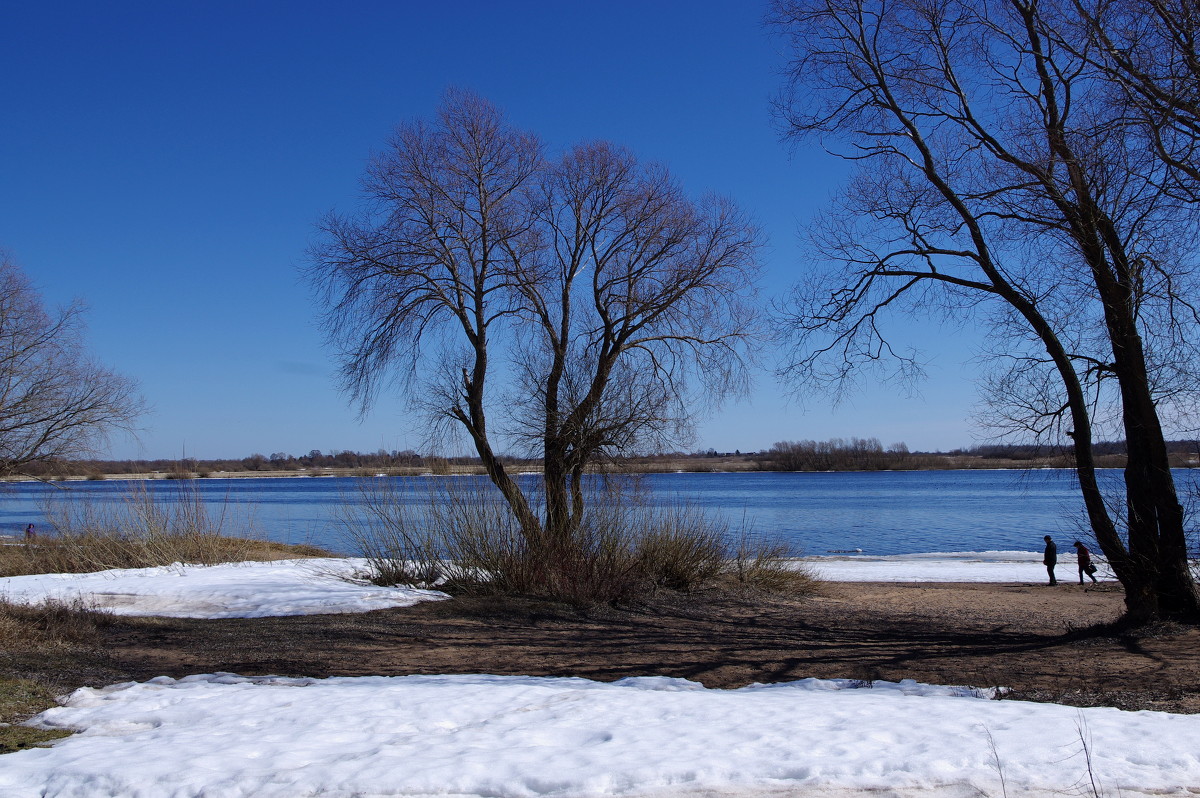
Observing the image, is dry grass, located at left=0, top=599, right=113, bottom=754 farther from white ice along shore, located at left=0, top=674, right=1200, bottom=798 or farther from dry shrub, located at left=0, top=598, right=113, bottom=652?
white ice along shore, located at left=0, top=674, right=1200, bottom=798

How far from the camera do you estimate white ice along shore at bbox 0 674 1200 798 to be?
4668mm

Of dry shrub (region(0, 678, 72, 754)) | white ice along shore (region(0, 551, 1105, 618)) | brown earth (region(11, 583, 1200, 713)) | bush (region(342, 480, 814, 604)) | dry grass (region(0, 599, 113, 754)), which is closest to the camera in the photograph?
dry shrub (region(0, 678, 72, 754))

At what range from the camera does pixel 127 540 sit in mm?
17062

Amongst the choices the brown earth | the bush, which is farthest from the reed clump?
the brown earth

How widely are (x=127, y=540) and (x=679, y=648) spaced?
12455 mm

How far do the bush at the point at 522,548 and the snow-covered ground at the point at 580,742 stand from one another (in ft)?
18.3

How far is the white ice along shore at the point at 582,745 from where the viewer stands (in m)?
4.67

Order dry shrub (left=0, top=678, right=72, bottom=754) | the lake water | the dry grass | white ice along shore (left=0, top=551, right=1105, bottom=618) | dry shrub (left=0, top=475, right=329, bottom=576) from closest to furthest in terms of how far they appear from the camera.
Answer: dry shrub (left=0, top=678, right=72, bottom=754) → the dry grass → white ice along shore (left=0, top=551, right=1105, bottom=618) → dry shrub (left=0, top=475, right=329, bottom=576) → the lake water

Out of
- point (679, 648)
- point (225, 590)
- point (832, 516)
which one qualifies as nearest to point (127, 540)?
point (225, 590)

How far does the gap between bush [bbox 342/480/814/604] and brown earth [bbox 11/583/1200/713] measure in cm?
75

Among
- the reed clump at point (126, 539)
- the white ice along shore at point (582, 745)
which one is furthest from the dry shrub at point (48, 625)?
the reed clump at point (126, 539)

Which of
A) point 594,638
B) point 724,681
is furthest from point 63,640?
point 724,681

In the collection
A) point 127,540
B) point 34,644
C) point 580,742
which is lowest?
point 580,742

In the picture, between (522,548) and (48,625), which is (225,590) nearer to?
(48,625)
